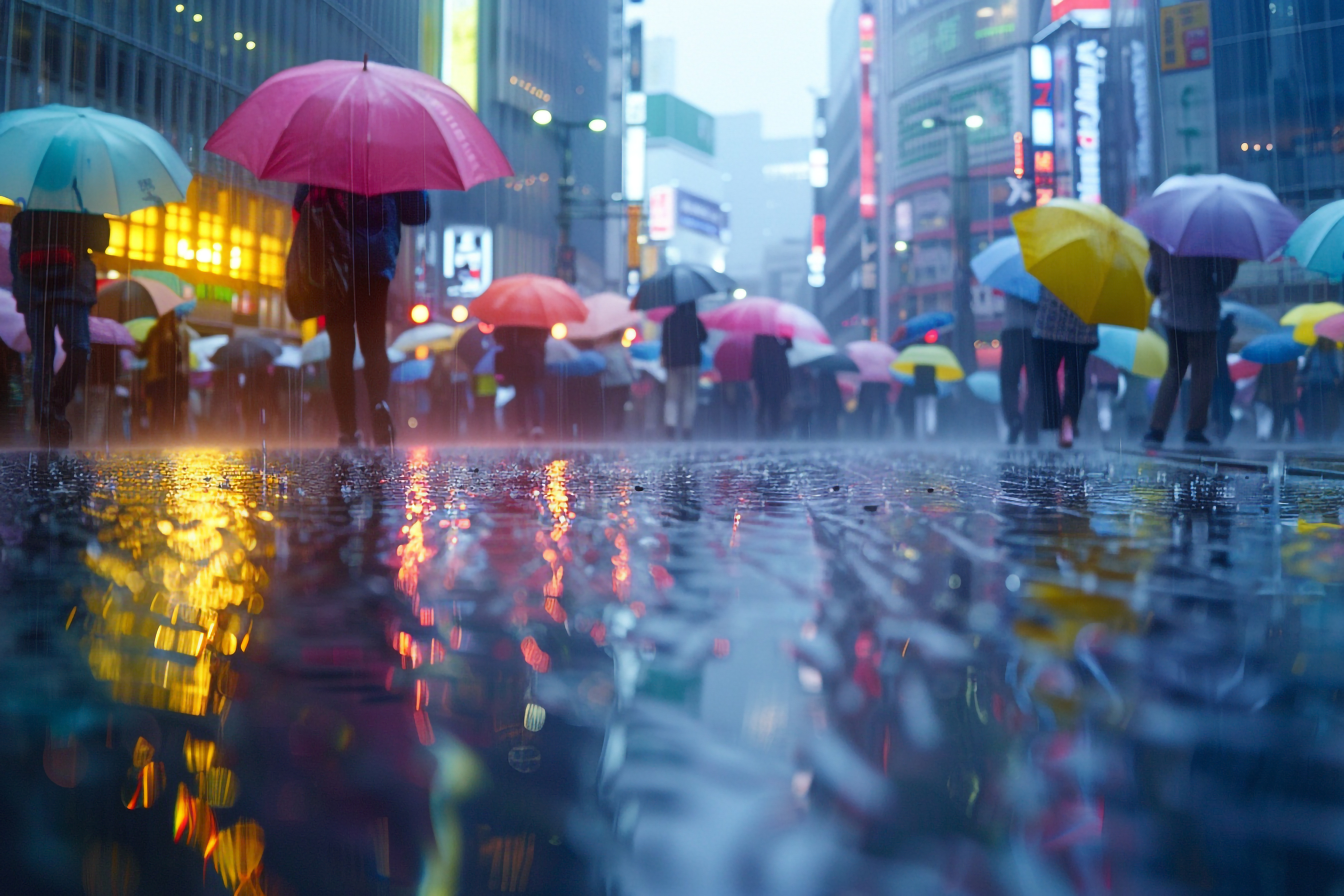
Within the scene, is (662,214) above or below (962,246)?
above

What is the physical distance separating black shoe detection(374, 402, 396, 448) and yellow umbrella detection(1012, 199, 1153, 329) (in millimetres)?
4548

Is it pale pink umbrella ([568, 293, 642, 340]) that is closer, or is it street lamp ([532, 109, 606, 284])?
pale pink umbrella ([568, 293, 642, 340])

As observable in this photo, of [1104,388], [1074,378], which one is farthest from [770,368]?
[1074,378]

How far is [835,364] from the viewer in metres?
19.6

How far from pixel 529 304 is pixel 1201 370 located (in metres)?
6.44

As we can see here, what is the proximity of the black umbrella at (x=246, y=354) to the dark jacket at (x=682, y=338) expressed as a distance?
257 inches

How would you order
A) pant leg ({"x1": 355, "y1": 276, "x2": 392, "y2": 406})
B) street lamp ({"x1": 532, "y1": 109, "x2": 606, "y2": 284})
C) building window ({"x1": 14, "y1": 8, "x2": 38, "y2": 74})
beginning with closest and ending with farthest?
pant leg ({"x1": 355, "y1": 276, "x2": 392, "y2": 406})
building window ({"x1": 14, "y1": 8, "x2": 38, "y2": 74})
street lamp ({"x1": 532, "y1": 109, "x2": 606, "y2": 284})

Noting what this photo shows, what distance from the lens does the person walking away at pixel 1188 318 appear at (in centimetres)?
862

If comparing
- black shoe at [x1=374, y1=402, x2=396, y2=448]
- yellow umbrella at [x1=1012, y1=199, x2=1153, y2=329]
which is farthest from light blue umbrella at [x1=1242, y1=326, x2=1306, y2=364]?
black shoe at [x1=374, y1=402, x2=396, y2=448]

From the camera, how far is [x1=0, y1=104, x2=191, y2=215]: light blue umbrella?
23.7 ft

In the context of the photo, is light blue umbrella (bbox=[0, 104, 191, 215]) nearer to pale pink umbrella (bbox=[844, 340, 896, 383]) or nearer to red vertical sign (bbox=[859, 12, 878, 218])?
pale pink umbrella (bbox=[844, 340, 896, 383])

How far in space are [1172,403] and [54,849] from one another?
894 cm

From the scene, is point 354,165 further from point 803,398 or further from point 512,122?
point 512,122

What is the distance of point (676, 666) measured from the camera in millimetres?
1126
